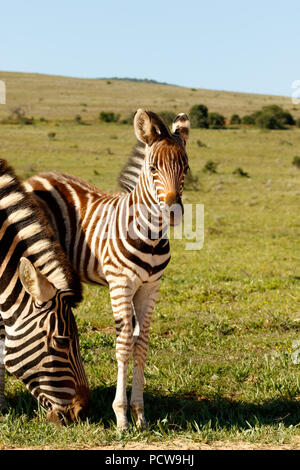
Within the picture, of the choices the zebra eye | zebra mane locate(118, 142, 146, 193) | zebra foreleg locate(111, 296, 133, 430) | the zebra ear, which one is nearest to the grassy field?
zebra foreleg locate(111, 296, 133, 430)

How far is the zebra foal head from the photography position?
3.92m

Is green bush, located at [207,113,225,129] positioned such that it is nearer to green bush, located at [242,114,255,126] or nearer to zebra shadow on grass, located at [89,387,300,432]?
green bush, located at [242,114,255,126]

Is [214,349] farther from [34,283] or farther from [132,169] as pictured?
[34,283]

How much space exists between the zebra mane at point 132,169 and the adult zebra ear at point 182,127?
42 centimetres

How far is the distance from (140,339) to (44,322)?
0.99m

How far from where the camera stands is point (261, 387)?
17.4 ft

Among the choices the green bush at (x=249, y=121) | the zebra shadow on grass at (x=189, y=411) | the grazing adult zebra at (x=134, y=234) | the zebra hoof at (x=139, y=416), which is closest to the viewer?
the grazing adult zebra at (x=134, y=234)

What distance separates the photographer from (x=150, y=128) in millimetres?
4145

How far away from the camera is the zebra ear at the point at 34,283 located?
3658mm

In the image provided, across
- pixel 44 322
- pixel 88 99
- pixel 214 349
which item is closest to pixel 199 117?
pixel 214 349

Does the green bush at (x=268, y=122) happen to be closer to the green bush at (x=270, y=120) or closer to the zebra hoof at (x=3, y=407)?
the green bush at (x=270, y=120)

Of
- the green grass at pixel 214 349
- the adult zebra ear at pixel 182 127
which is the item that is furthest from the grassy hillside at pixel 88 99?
the adult zebra ear at pixel 182 127

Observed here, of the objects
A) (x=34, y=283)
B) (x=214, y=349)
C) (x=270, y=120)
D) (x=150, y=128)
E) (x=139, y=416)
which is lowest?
(x=214, y=349)

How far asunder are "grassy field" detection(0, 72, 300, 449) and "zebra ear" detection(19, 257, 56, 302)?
1014mm
